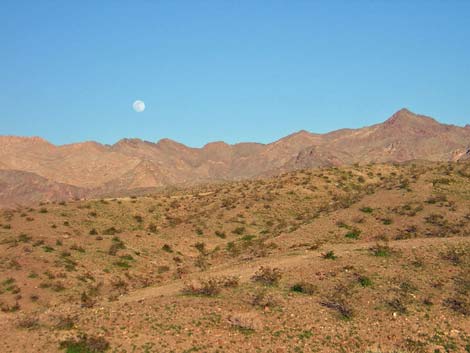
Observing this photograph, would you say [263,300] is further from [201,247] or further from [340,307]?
[201,247]

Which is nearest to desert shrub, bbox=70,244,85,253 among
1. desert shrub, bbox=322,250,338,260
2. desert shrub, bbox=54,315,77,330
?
desert shrub, bbox=54,315,77,330

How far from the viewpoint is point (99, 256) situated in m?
34.6

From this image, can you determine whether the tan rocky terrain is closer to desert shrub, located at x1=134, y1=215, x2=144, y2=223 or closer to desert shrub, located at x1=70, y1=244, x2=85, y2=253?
desert shrub, located at x1=70, y1=244, x2=85, y2=253

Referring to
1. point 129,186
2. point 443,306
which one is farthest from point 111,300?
point 129,186

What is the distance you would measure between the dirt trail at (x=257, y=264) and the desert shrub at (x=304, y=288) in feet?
8.33

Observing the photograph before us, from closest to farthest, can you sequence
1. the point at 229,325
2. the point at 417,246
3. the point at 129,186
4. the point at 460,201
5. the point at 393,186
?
the point at 229,325 < the point at 417,246 < the point at 460,201 < the point at 393,186 < the point at 129,186

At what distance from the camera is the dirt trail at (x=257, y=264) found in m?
23.0

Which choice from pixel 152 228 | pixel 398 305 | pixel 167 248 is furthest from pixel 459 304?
pixel 152 228

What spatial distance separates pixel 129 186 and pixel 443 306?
149 meters

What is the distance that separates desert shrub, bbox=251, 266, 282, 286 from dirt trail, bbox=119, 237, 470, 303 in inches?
21.9

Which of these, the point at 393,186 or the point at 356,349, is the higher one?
the point at 393,186

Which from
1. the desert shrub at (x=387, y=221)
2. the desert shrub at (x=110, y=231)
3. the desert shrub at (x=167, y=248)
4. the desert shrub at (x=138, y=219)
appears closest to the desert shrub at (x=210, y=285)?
the desert shrub at (x=167, y=248)

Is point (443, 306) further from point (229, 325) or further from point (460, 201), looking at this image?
point (460, 201)

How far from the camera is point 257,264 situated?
26328 mm
